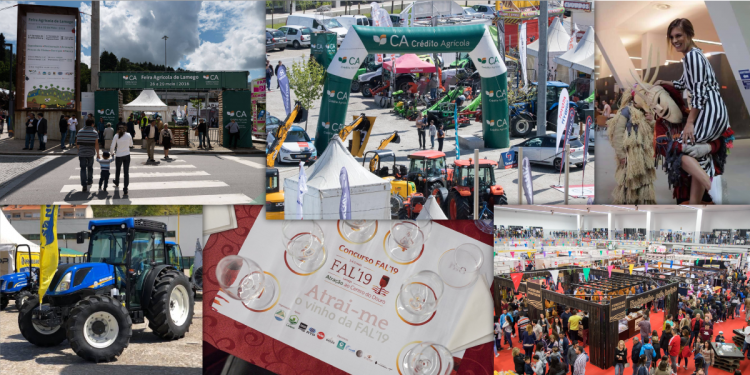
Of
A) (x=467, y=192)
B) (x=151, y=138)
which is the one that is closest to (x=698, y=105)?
(x=467, y=192)

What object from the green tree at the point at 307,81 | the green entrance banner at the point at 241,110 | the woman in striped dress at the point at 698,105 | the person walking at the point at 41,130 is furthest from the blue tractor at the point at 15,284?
the woman in striped dress at the point at 698,105

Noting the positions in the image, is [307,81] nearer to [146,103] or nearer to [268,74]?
[268,74]

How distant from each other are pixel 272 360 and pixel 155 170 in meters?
2.87

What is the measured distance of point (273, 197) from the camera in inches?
258

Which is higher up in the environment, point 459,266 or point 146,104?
point 146,104

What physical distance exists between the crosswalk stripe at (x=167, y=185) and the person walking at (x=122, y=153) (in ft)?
0.46

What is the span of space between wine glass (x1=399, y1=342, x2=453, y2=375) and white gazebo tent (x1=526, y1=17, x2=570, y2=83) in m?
3.33

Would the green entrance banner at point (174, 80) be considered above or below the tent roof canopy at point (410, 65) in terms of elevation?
below

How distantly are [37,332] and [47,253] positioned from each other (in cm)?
115

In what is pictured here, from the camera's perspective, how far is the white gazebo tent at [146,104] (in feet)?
24.8

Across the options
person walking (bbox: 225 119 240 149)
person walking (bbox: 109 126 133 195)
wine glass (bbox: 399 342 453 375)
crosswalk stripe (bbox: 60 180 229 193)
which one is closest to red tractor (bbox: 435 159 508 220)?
wine glass (bbox: 399 342 453 375)

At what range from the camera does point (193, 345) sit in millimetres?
8289

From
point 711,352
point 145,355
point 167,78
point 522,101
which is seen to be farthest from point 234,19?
point 711,352

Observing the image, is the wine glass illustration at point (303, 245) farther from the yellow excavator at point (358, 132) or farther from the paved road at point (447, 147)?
the yellow excavator at point (358, 132)
